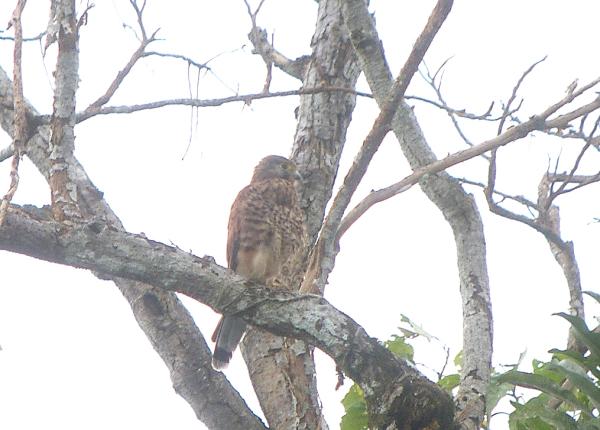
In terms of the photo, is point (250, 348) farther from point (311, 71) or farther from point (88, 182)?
point (311, 71)

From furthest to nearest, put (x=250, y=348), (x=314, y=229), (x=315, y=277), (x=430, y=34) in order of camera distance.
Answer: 1. (x=314, y=229)
2. (x=250, y=348)
3. (x=315, y=277)
4. (x=430, y=34)

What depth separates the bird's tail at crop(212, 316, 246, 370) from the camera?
3.79m

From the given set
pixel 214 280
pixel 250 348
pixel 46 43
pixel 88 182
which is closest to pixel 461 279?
pixel 250 348

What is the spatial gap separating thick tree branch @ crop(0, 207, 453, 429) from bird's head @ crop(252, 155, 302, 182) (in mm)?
Answer: 1454

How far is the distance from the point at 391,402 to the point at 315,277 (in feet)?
2.54

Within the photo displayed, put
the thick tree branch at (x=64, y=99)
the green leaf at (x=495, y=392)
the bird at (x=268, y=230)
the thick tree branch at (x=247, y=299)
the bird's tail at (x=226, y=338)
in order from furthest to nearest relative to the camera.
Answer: the bird at (x=268, y=230), the bird's tail at (x=226, y=338), the green leaf at (x=495, y=392), the thick tree branch at (x=64, y=99), the thick tree branch at (x=247, y=299)

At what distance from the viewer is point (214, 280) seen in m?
2.59

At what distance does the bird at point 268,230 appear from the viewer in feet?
14.7

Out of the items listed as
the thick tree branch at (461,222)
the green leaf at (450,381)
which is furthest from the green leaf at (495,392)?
the green leaf at (450,381)

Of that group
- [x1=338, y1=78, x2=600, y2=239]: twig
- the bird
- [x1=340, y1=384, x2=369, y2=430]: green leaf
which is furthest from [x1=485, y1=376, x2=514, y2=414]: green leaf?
the bird

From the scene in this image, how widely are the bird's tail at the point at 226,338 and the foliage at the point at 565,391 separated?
4.11ft

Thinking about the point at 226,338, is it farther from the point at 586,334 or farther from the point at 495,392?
the point at 586,334

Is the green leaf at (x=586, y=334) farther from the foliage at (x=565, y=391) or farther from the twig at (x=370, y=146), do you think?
the twig at (x=370, y=146)

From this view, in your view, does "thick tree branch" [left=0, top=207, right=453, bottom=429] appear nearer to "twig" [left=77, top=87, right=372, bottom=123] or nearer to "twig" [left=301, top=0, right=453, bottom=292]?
"twig" [left=301, top=0, right=453, bottom=292]
